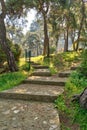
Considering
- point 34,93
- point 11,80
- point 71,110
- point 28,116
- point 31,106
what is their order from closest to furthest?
point 28,116, point 71,110, point 31,106, point 34,93, point 11,80

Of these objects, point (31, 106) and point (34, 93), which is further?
point (34, 93)

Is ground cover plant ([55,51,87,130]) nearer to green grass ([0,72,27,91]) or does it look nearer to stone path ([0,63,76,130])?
stone path ([0,63,76,130])

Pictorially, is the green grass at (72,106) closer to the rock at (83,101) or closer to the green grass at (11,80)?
the rock at (83,101)

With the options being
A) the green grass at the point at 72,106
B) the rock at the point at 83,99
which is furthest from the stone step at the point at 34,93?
the rock at the point at 83,99

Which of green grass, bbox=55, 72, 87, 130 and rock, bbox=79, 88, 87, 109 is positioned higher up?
rock, bbox=79, 88, 87, 109

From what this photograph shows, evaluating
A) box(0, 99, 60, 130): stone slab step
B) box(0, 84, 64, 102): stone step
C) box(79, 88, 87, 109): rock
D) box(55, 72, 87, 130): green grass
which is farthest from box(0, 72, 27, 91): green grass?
box(79, 88, 87, 109): rock

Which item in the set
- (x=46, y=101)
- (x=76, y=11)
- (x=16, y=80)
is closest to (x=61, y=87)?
(x=46, y=101)

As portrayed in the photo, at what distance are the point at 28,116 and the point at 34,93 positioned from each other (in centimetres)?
124

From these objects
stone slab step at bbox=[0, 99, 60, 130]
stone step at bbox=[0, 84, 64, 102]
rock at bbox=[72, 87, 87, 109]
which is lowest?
stone slab step at bbox=[0, 99, 60, 130]

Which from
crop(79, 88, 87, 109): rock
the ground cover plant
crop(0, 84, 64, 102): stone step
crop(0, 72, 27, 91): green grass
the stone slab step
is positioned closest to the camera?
the stone slab step

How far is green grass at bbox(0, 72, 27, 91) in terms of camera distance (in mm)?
6562

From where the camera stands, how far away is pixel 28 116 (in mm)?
4328

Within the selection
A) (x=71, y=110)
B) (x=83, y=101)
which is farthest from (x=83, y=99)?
(x=71, y=110)

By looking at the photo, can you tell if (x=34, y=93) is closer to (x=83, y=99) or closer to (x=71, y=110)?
(x=71, y=110)
